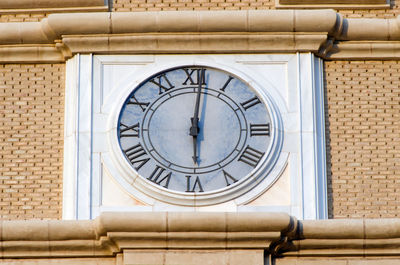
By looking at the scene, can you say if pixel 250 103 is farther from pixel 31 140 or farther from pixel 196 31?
pixel 31 140

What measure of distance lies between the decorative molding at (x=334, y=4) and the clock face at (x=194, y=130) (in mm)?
1263

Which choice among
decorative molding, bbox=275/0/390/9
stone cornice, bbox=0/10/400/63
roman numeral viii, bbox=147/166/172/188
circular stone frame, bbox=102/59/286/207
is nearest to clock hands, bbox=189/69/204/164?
roman numeral viii, bbox=147/166/172/188

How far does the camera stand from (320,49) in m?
22.3

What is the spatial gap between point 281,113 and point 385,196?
5.29 feet

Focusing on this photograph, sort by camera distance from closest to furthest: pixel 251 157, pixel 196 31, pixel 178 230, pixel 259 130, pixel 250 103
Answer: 1. pixel 178 230
2. pixel 251 157
3. pixel 259 130
4. pixel 250 103
5. pixel 196 31

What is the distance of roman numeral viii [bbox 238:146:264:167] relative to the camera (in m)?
21.6

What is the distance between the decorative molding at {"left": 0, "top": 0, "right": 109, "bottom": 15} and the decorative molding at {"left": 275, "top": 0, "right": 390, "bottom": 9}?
226 centimetres

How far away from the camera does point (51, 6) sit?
22.6 m

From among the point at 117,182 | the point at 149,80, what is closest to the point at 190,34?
the point at 149,80

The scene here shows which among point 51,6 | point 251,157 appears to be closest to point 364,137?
point 251,157

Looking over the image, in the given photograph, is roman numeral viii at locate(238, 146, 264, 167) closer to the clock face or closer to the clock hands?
the clock face

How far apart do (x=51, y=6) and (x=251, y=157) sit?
Result: 328cm

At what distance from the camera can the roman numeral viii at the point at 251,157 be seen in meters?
21.6

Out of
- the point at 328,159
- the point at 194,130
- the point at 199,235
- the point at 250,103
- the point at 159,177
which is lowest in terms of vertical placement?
the point at 199,235
